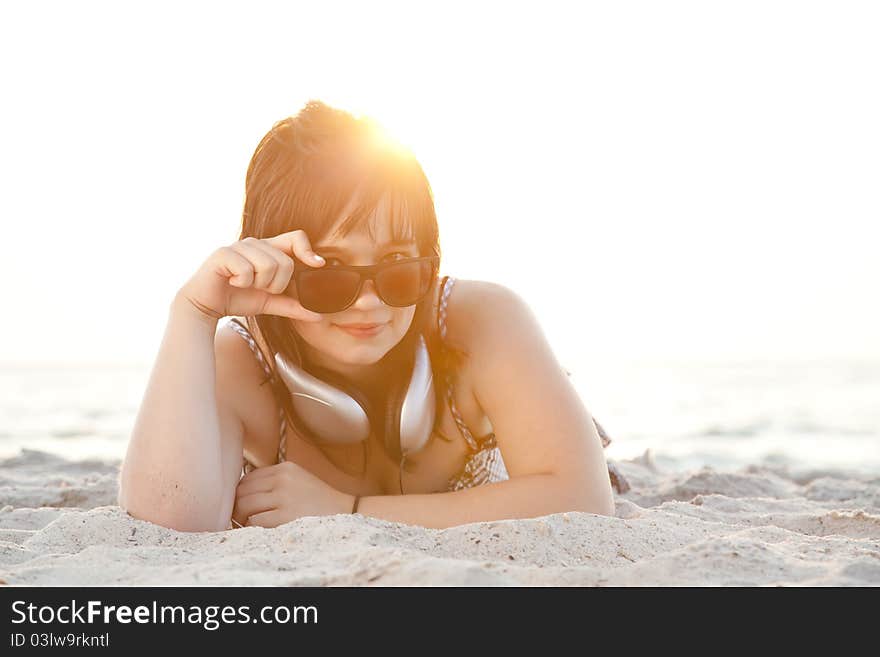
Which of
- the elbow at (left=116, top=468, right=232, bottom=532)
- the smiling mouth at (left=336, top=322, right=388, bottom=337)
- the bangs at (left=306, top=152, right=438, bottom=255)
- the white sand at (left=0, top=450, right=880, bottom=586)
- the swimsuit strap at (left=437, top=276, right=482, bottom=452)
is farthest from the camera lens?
the swimsuit strap at (left=437, top=276, right=482, bottom=452)

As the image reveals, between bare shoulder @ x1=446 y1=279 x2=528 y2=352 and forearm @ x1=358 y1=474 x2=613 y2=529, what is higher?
bare shoulder @ x1=446 y1=279 x2=528 y2=352

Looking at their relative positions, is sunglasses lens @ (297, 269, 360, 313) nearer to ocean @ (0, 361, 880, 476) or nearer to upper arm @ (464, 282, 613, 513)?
upper arm @ (464, 282, 613, 513)

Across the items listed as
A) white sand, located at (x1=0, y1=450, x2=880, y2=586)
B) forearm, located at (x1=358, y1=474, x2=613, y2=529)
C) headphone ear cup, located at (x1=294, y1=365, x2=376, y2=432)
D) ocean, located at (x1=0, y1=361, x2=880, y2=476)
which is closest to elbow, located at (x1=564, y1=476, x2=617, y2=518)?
forearm, located at (x1=358, y1=474, x2=613, y2=529)

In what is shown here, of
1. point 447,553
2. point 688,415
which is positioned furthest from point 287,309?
point 688,415

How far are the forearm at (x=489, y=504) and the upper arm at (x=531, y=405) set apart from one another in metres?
0.04

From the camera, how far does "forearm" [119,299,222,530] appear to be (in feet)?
7.56

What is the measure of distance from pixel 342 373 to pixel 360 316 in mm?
386

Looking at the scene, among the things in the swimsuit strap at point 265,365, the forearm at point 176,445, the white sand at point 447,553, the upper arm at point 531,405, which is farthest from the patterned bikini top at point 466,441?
the white sand at point 447,553

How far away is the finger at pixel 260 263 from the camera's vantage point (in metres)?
2.36

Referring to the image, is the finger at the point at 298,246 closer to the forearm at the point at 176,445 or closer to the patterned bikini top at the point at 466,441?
the forearm at the point at 176,445
